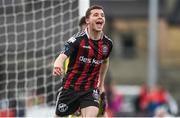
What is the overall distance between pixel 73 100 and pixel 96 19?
1.05m

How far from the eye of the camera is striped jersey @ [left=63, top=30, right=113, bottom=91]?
10.8 metres

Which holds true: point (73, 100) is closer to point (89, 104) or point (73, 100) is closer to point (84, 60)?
point (89, 104)

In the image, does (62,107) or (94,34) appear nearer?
(94,34)

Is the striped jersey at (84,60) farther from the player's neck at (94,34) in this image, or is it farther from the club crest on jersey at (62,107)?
the club crest on jersey at (62,107)

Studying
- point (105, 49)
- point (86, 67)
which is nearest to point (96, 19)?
point (105, 49)

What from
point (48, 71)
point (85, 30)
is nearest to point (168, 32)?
point (48, 71)

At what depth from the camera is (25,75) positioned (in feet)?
46.8

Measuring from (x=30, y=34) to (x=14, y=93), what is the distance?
994 mm

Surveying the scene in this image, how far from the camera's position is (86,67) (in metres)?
10.8

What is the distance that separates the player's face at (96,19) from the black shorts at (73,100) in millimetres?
802

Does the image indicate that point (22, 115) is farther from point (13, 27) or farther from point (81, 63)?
point (81, 63)

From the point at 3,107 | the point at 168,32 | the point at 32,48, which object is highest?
the point at 32,48

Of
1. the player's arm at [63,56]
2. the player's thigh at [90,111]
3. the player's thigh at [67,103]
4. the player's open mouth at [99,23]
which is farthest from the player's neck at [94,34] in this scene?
the player's thigh at [90,111]

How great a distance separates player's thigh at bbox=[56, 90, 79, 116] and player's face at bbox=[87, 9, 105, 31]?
2.85ft
